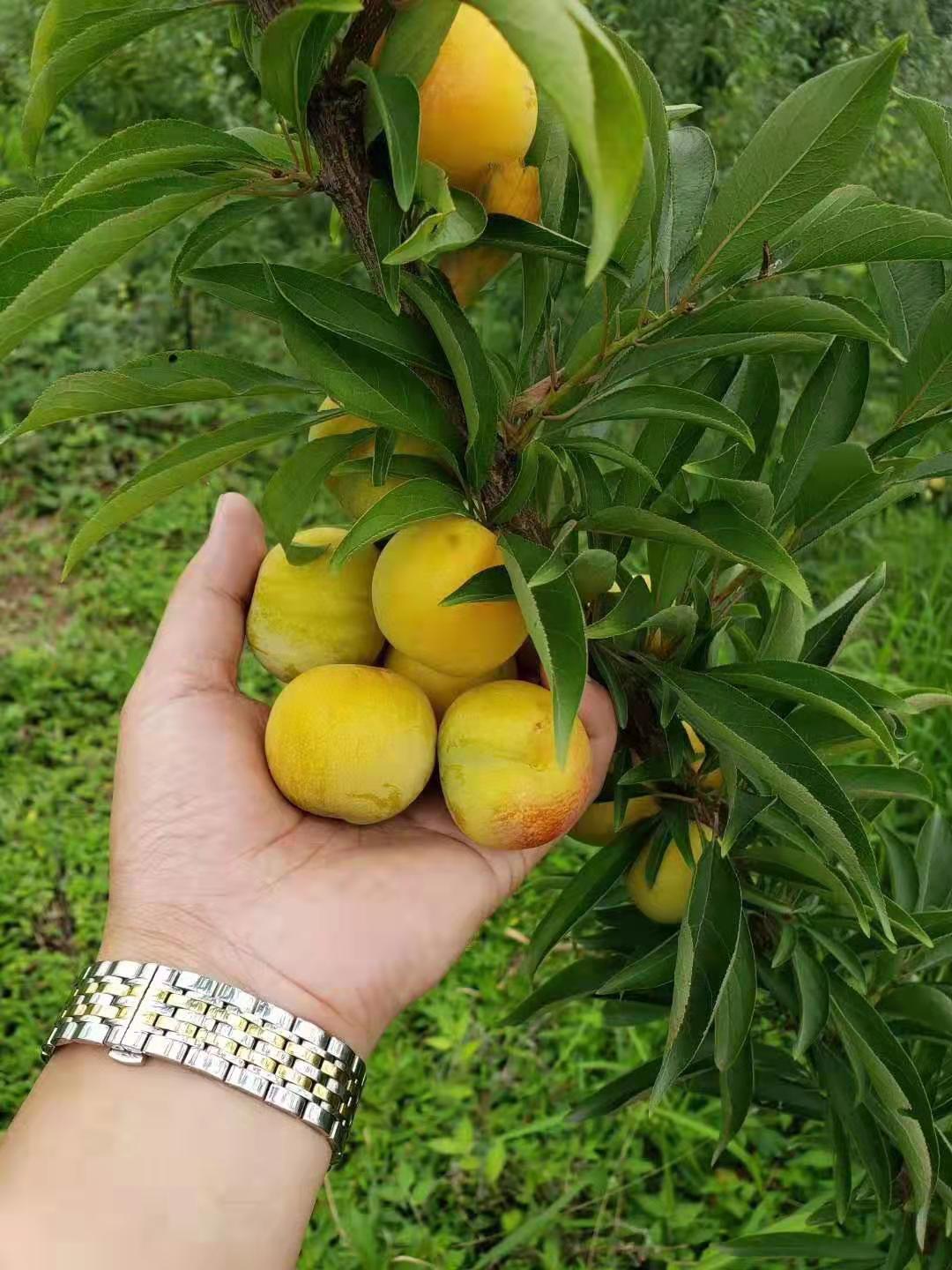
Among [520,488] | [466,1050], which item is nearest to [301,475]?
[520,488]

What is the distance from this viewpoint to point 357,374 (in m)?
0.67

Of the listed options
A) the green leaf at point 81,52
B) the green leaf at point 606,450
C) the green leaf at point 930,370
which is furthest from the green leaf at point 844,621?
the green leaf at point 81,52

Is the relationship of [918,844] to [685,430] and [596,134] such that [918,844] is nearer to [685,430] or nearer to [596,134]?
[685,430]

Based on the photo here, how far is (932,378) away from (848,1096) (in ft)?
2.07

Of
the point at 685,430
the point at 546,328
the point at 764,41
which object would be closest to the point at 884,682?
the point at 764,41

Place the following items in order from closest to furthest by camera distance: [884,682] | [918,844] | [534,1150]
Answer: [918,844]
[534,1150]
[884,682]

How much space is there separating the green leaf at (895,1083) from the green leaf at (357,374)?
1.93 feet

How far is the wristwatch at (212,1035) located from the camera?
0.88m

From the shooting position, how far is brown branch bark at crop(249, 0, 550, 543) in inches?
23.9

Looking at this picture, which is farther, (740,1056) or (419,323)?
(740,1056)

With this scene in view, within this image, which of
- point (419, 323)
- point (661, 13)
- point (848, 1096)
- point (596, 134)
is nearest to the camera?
point (596, 134)

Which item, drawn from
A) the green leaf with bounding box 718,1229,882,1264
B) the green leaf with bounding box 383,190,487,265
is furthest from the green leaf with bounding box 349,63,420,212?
the green leaf with bounding box 718,1229,882,1264

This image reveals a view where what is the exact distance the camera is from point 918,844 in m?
1.16

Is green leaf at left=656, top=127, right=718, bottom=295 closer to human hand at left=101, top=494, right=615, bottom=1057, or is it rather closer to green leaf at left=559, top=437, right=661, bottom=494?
green leaf at left=559, top=437, right=661, bottom=494
